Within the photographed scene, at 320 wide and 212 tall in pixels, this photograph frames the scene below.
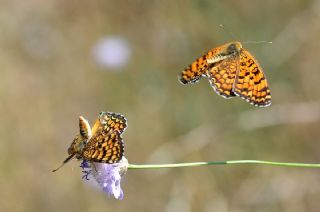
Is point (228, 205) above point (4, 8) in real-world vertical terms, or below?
below

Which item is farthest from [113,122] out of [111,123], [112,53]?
[112,53]

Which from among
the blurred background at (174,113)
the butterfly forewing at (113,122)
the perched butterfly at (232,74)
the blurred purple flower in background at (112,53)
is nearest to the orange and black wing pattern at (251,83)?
the perched butterfly at (232,74)

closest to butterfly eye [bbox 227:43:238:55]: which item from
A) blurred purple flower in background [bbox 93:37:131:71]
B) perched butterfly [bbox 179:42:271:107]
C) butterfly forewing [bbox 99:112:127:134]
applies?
perched butterfly [bbox 179:42:271:107]

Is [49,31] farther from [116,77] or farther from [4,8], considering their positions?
[116,77]

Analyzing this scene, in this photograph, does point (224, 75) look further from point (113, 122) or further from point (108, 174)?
point (108, 174)

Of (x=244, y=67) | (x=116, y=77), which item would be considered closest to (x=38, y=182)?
(x=116, y=77)
